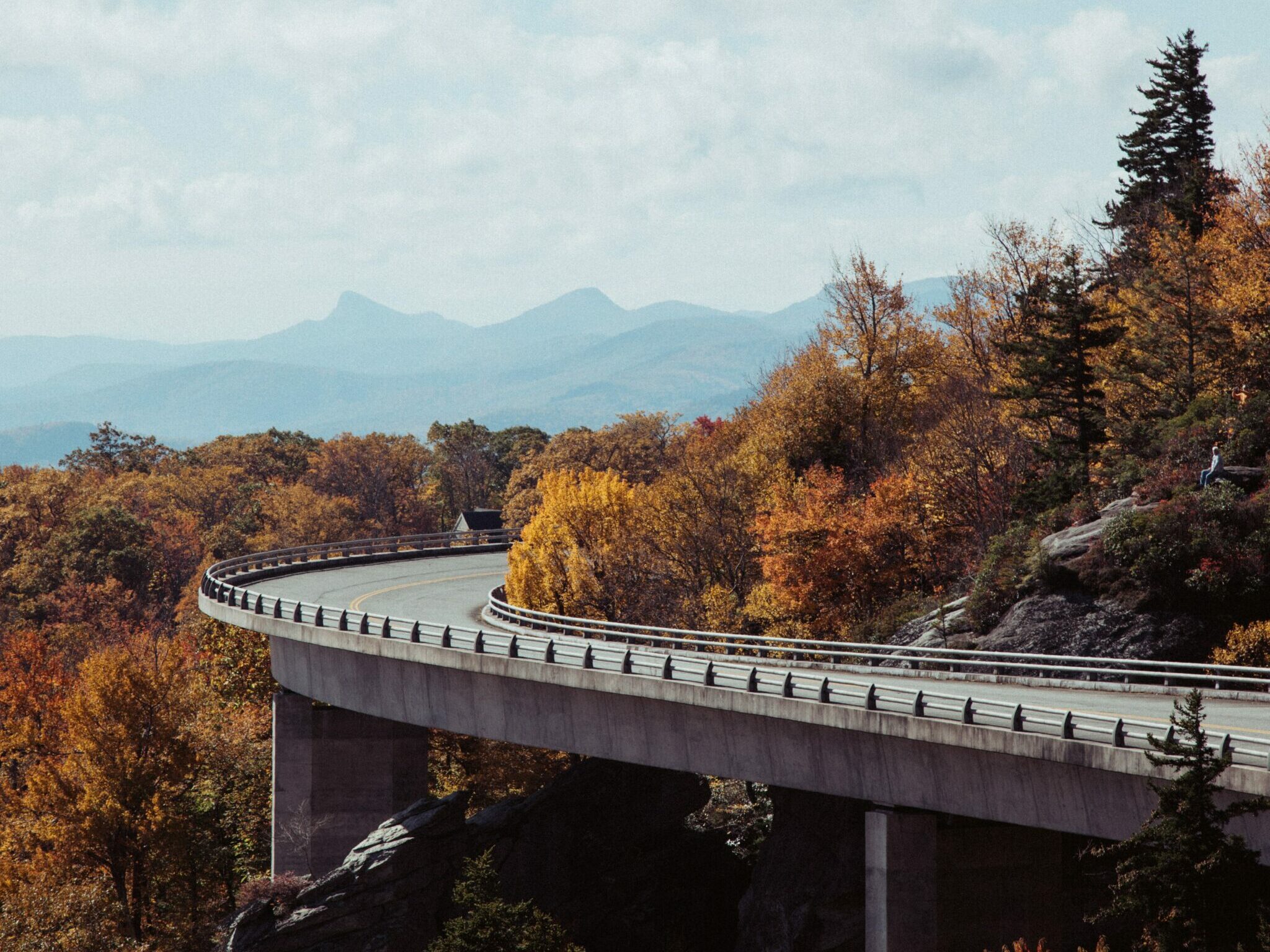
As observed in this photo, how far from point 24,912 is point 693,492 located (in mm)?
29149

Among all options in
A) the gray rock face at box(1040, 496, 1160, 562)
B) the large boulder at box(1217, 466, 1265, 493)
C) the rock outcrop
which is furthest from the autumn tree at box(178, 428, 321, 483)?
the large boulder at box(1217, 466, 1265, 493)

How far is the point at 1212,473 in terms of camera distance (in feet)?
130

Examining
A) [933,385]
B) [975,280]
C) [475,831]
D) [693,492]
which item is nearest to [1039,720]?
[475,831]

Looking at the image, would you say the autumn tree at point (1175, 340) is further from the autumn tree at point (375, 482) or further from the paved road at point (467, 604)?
the autumn tree at point (375, 482)

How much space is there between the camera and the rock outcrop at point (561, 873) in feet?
130

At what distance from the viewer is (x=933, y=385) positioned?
209 feet

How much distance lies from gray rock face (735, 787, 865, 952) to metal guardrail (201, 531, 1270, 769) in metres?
3.68

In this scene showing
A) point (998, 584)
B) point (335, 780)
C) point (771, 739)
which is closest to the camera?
point (771, 739)

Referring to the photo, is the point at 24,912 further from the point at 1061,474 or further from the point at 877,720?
the point at 1061,474

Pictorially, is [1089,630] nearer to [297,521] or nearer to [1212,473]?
[1212,473]

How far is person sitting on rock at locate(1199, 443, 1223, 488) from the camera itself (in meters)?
39.2

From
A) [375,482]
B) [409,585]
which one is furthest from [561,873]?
[375,482]

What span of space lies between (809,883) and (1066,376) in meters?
22.8

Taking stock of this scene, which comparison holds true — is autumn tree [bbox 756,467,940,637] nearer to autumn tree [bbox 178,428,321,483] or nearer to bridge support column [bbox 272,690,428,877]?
bridge support column [bbox 272,690,428,877]
